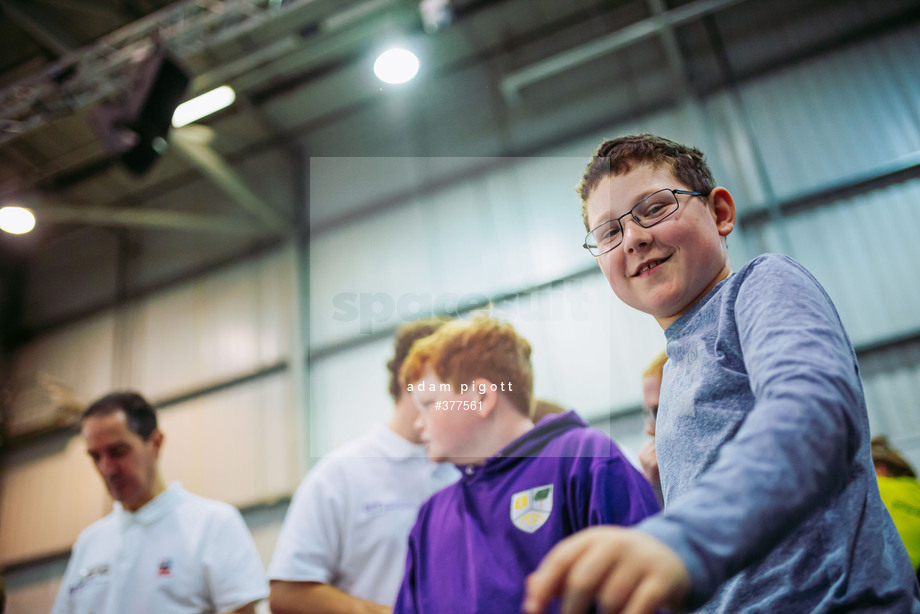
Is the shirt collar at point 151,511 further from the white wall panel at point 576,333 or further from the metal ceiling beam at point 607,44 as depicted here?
the metal ceiling beam at point 607,44

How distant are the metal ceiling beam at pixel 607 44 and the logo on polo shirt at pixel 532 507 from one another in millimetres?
4595

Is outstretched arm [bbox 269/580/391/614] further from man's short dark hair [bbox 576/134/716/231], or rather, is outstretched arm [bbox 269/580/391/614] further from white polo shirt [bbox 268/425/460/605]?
man's short dark hair [bbox 576/134/716/231]

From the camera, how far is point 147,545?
2.24 metres

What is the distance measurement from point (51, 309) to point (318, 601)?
23.8ft

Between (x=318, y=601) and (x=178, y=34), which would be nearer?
(x=318, y=601)

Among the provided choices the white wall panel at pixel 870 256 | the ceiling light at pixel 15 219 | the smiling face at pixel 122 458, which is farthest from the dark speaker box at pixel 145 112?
the white wall panel at pixel 870 256

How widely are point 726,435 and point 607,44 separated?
16.5 ft

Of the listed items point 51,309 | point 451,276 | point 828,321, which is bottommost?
point 828,321

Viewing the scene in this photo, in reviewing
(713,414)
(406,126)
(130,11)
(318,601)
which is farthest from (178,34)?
(713,414)

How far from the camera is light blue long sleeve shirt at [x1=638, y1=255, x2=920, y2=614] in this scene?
0.41 m

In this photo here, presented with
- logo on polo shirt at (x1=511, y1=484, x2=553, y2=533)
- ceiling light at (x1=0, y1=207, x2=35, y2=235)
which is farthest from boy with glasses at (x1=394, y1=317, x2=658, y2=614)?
ceiling light at (x1=0, y1=207, x2=35, y2=235)

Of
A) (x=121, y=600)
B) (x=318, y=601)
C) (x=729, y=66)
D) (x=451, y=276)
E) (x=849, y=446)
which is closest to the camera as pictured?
(x=849, y=446)

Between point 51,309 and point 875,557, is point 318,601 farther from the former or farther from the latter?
point 51,309

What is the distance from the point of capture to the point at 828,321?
0.56 meters
